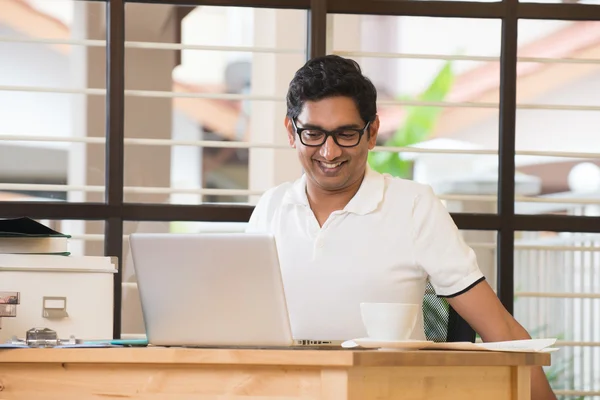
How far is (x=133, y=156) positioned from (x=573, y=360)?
1.71m

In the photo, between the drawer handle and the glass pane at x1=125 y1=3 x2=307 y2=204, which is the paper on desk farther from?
the glass pane at x1=125 y1=3 x2=307 y2=204

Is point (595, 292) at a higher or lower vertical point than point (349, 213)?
lower

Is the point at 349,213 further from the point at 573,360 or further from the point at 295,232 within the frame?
the point at 573,360

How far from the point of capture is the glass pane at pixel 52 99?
128 inches

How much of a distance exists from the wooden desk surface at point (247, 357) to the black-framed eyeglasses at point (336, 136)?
3.12ft

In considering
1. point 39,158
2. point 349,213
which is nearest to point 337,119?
point 349,213

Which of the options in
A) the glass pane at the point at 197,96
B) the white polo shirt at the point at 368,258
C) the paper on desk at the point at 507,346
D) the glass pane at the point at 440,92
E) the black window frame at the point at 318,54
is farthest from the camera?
the glass pane at the point at 440,92

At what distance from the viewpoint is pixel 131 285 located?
3.28 metres

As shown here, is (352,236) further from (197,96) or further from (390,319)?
(197,96)

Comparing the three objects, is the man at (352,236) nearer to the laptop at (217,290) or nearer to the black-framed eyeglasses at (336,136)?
the black-framed eyeglasses at (336,136)

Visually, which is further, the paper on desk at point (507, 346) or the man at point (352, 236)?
the man at point (352, 236)

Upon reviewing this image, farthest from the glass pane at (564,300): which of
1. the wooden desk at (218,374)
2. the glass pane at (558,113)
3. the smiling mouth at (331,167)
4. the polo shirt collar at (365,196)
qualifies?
the wooden desk at (218,374)

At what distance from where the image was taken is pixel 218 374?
1.64m

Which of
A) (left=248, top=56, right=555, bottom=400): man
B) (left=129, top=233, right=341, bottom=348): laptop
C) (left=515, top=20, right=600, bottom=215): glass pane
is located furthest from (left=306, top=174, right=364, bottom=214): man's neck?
Answer: (left=515, top=20, right=600, bottom=215): glass pane
